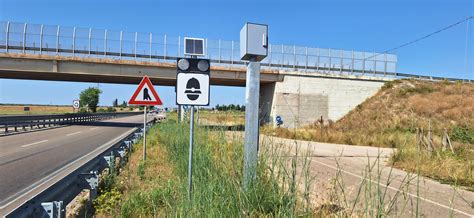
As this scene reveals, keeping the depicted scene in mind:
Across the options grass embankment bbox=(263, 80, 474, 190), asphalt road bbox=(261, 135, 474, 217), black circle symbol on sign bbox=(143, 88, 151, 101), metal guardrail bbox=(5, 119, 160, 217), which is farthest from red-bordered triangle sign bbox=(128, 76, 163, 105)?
grass embankment bbox=(263, 80, 474, 190)

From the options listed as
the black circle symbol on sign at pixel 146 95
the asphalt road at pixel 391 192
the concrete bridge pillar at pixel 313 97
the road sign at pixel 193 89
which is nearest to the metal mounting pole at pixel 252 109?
the asphalt road at pixel 391 192

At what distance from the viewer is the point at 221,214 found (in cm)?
368

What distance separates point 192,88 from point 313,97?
2981 cm

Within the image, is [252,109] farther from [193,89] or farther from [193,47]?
[193,47]

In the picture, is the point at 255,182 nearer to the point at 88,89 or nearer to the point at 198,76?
the point at 198,76

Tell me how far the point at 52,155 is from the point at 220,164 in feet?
34.1

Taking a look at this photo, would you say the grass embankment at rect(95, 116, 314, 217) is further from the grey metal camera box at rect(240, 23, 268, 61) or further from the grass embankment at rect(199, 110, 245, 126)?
the grey metal camera box at rect(240, 23, 268, 61)

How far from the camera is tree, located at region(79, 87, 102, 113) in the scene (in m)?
88.7

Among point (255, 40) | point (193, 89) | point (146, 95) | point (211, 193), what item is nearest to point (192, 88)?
point (193, 89)

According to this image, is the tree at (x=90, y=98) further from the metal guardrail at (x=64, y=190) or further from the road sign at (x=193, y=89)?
the road sign at (x=193, y=89)

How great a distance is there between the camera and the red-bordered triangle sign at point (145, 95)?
11523 millimetres

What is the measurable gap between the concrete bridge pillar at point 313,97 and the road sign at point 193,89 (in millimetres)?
27063

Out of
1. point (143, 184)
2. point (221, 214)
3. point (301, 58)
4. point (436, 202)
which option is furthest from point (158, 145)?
point (301, 58)

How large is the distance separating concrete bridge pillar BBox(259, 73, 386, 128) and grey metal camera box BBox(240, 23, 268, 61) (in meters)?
27.9
